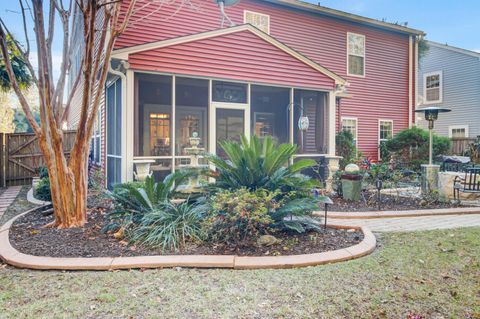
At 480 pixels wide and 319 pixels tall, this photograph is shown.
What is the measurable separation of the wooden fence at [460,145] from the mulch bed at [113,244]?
12893 millimetres

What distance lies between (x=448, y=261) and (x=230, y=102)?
547 cm

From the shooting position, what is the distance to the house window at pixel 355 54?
43.5 feet

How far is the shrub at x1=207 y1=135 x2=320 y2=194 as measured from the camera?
4.04 m

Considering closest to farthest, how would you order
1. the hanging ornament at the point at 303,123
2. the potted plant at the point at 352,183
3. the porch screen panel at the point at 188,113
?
the potted plant at the point at 352,183
the hanging ornament at the point at 303,123
the porch screen panel at the point at 188,113

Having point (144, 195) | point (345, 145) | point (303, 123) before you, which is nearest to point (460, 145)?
point (345, 145)

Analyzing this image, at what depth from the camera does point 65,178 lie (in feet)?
14.4

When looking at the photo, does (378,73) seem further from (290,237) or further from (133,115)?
(290,237)

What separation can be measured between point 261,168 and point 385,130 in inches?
466

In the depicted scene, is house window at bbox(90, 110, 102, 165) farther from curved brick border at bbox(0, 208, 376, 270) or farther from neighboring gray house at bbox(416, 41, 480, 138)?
neighboring gray house at bbox(416, 41, 480, 138)

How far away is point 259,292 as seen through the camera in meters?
2.55

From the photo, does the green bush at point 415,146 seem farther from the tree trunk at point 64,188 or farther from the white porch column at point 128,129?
the tree trunk at point 64,188

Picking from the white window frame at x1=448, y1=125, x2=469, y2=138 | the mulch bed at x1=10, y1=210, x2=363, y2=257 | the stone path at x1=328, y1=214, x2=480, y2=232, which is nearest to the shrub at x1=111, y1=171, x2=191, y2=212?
the mulch bed at x1=10, y1=210, x2=363, y2=257

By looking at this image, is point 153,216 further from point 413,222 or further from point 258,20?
point 258,20

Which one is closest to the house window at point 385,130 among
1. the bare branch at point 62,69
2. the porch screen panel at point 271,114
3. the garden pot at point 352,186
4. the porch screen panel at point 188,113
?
the porch screen panel at point 271,114
